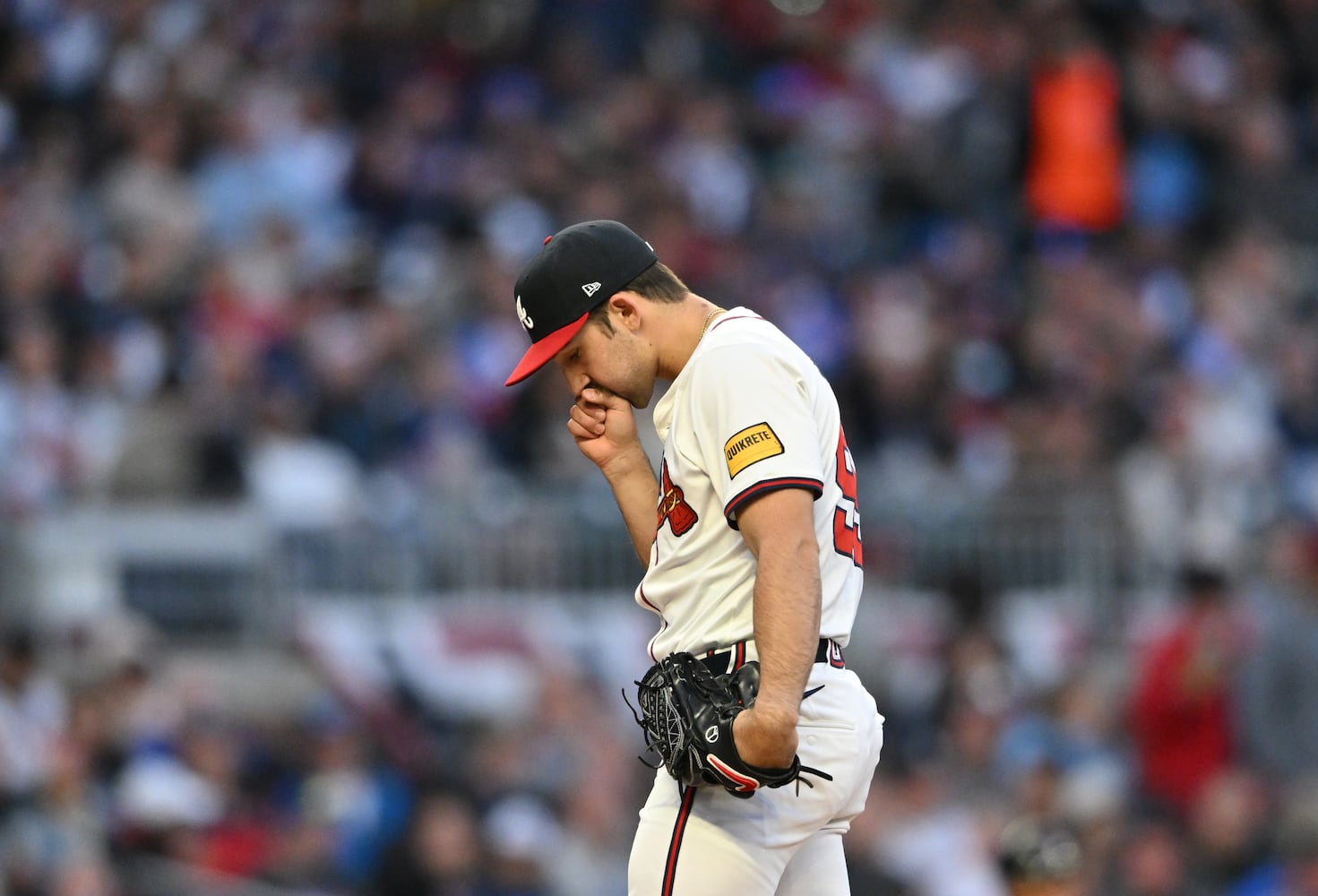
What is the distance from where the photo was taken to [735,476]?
12.4 ft

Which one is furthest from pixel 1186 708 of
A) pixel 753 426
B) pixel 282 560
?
pixel 753 426

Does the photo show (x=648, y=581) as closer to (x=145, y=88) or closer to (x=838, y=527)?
(x=838, y=527)

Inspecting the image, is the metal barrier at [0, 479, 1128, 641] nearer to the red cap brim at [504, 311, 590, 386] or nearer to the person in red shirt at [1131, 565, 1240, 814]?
the person in red shirt at [1131, 565, 1240, 814]

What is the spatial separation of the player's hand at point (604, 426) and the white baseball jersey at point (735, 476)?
0.15 metres

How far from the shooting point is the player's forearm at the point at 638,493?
4387mm

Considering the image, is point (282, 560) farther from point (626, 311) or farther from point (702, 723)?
point (702, 723)

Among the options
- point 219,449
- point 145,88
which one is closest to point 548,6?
point 145,88

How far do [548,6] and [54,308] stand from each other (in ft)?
19.5

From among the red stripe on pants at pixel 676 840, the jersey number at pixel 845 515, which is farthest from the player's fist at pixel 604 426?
the red stripe on pants at pixel 676 840

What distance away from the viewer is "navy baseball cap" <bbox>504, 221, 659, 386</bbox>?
4.01 meters

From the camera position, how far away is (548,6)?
15.9m

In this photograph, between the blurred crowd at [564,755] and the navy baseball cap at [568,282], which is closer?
the navy baseball cap at [568,282]

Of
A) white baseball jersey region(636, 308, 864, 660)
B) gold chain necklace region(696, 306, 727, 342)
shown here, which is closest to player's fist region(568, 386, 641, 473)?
white baseball jersey region(636, 308, 864, 660)

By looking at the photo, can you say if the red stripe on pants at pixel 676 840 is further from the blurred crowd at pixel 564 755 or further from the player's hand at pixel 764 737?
the blurred crowd at pixel 564 755
